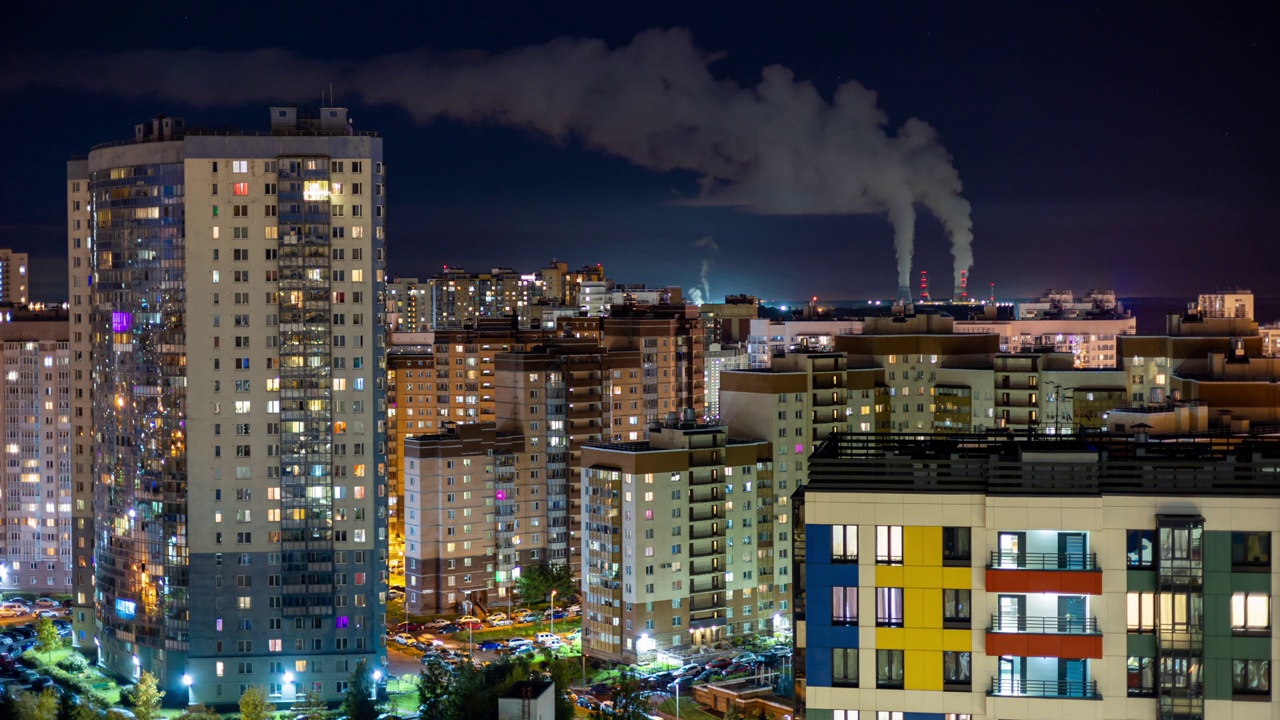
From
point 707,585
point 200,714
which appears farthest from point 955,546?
point 707,585

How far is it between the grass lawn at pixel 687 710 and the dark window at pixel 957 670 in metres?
15.0

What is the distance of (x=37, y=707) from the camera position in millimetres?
21750

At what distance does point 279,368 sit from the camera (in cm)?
2586

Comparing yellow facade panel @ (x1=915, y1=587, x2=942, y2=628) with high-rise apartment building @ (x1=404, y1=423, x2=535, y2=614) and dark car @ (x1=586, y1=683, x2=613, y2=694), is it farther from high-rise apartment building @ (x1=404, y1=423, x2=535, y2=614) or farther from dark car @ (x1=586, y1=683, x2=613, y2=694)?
high-rise apartment building @ (x1=404, y1=423, x2=535, y2=614)

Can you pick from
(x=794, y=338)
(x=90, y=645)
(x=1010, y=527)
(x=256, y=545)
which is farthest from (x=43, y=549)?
(x=1010, y=527)

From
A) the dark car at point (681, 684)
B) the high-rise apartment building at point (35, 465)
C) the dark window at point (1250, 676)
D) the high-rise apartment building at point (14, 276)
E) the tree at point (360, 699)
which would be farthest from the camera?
the high-rise apartment building at point (14, 276)

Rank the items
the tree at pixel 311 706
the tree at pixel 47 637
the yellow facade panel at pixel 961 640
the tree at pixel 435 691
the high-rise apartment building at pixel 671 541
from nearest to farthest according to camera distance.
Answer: the yellow facade panel at pixel 961 640
the tree at pixel 435 691
the tree at pixel 311 706
the high-rise apartment building at pixel 671 541
the tree at pixel 47 637

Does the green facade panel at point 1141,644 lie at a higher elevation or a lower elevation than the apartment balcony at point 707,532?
higher

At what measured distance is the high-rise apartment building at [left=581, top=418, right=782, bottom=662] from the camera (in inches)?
1101

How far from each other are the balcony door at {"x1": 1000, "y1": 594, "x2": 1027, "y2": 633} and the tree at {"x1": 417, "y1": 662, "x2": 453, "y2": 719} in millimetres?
12399

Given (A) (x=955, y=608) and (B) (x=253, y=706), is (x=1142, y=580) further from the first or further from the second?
(B) (x=253, y=706)

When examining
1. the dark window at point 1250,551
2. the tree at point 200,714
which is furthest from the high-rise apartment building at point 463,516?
the dark window at point 1250,551

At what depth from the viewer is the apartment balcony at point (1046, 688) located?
9.41 meters

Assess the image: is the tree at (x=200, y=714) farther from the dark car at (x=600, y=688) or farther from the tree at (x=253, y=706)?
the dark car at (x=600, y=688)
